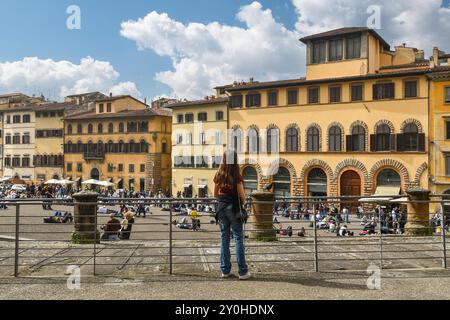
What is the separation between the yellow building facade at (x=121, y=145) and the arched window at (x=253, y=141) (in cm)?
1482

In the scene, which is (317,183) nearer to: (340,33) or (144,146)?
(340,33)

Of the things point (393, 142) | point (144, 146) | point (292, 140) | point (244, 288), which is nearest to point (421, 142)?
point (393, 142)

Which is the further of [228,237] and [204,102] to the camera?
[204,102]

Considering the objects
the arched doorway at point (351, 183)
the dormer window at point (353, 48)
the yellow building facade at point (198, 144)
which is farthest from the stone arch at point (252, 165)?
the dormer window at point (353, 48)

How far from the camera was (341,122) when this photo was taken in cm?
4303

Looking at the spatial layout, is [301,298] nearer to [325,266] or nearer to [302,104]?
[325,266]

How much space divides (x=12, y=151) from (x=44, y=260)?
6948cm

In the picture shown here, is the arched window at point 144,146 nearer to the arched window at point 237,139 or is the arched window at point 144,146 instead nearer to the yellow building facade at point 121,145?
the yellow building facade at point 121,145

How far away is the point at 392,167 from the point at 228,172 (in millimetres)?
36816

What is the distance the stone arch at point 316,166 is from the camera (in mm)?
43406

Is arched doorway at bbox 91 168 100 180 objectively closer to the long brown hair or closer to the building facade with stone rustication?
the building facade with stone rustication

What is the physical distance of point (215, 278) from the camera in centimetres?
662

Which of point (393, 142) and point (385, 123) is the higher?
point (385, 123)
